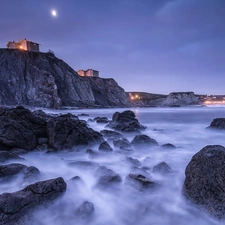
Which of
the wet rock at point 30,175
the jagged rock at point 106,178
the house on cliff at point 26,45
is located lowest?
the jagged rock at point 106,178

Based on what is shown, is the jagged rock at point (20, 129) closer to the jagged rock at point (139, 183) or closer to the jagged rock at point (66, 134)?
the jagged rock at point (66, 134)

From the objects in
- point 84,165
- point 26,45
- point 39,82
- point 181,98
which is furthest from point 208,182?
point 181,98

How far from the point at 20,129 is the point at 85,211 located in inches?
146

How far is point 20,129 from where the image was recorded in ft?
17.8

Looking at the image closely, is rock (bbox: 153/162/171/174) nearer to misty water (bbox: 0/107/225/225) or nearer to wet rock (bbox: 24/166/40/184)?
misty water (bbox: 0/107/225/225)

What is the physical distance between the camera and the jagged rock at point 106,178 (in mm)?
3488

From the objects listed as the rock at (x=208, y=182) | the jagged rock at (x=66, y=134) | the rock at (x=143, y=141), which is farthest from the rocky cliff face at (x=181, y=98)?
the rock at (x=208, y=182)

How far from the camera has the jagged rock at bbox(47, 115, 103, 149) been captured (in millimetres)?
5559

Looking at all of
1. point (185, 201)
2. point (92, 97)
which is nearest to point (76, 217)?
point (185, 201)

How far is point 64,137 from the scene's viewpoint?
5664 millimetres

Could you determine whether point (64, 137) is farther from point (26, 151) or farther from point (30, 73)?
point (30, 73)

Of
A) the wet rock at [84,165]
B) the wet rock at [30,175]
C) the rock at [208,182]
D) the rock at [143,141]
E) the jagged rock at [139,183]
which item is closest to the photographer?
the rock at [208,182]

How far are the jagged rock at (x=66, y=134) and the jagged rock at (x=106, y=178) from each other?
202 centimetres

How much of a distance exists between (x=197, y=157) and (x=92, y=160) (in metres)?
2.76
